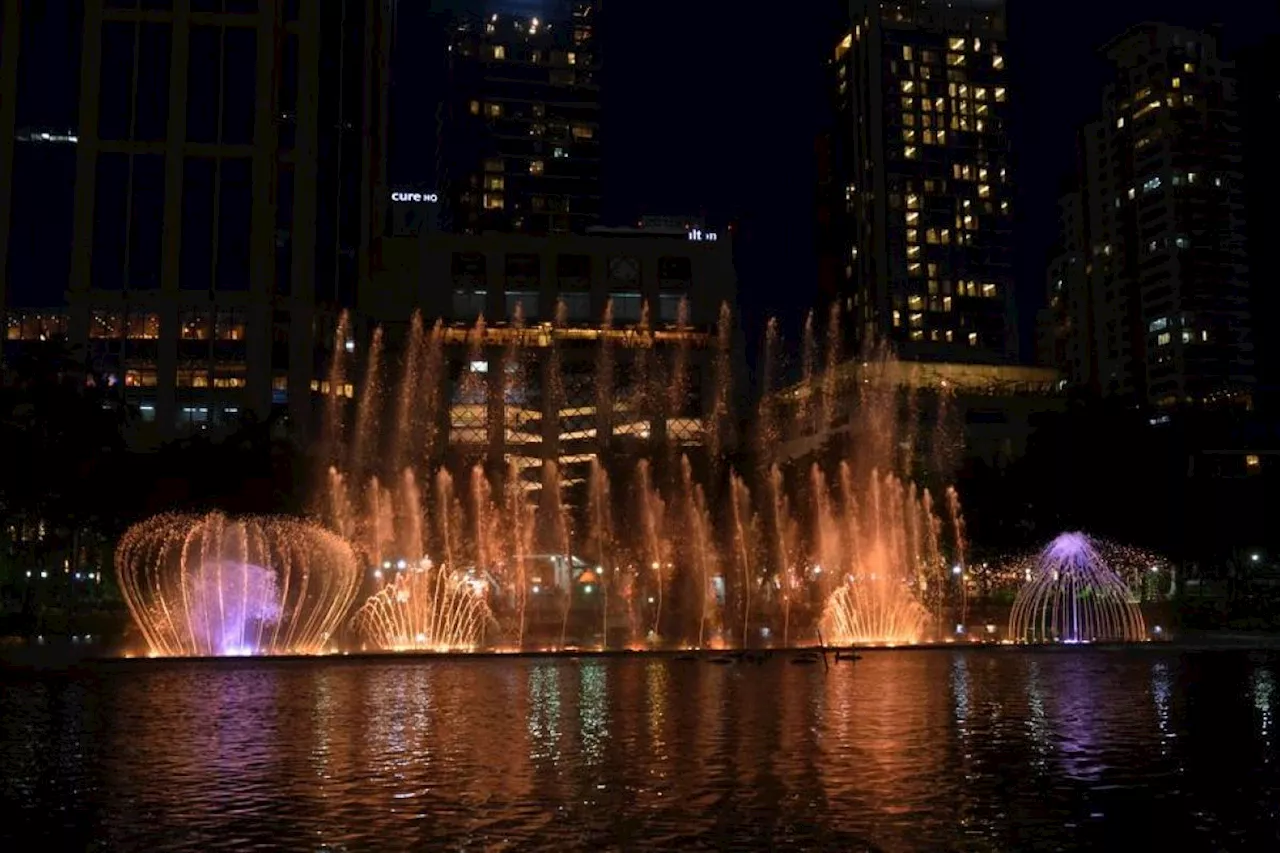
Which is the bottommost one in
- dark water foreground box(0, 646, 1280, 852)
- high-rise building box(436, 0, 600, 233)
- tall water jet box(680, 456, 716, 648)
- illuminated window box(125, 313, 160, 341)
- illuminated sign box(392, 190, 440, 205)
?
dark water foreground box(0, 646, 1280, 852)

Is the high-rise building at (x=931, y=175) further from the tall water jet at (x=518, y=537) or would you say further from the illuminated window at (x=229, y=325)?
the tall water jet at (x=518, y=537)

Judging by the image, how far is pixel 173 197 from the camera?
98.2 meters

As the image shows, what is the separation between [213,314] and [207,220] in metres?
7.67

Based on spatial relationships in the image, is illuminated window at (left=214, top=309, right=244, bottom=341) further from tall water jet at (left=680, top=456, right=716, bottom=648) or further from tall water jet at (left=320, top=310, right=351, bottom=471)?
tall water jet at (left=680, top=456, right=716, bottom=648)

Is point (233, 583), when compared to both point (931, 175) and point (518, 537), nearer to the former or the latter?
point (518, 537)

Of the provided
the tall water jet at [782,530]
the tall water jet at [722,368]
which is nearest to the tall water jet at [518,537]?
the tall water jet at [782,530]

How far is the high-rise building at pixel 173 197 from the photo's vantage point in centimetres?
9600

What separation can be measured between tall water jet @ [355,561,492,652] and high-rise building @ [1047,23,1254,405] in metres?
138

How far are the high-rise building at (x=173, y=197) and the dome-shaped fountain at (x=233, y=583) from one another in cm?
4790

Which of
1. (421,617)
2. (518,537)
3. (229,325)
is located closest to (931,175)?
(229,325)

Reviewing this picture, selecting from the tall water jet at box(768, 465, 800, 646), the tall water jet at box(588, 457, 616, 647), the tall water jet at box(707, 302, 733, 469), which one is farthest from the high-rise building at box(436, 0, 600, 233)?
the tall water jet at box(768, 465, 800, 646)

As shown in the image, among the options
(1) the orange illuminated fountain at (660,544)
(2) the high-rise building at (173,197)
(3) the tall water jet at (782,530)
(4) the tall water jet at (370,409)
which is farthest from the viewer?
(2) the high-rise building at (173,197)

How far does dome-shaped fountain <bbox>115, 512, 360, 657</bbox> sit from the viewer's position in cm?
3806

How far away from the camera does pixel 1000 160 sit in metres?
172
